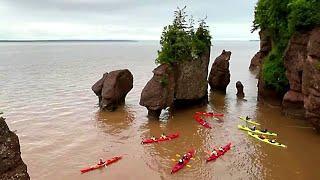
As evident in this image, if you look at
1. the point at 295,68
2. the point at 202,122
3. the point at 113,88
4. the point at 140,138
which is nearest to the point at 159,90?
the point at 202,122

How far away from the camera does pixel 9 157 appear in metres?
12.7

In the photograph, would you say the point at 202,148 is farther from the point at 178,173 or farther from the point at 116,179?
the point at 116,179

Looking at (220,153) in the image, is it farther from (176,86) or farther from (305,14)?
(305,14)

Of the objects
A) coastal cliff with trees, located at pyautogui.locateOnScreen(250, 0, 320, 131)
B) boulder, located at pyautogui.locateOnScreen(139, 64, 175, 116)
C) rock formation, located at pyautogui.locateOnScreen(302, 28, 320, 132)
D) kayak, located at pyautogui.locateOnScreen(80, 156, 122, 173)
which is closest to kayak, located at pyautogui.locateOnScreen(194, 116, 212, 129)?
boulder, located at pyautogui.locateOnScreen(139, 64, 175, 116)

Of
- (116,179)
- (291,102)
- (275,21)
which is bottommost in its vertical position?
(116,179)

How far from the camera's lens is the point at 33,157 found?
3250 centimetres

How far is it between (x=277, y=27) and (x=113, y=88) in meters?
21.0

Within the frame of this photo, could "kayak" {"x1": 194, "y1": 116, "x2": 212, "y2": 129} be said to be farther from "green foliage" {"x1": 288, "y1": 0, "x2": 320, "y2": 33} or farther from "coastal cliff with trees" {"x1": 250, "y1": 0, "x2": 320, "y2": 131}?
"green foliage" {"x1": 288, "y1": 0, "x2": 320, "y2": 33}

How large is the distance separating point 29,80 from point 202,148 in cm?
5354

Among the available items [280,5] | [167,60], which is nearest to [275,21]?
[280,5]

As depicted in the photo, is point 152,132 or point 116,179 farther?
point 152,132

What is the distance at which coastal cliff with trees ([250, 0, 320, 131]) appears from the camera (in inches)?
1296

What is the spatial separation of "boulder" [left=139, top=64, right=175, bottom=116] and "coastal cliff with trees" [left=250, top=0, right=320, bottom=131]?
1270cm

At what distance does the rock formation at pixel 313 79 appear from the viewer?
31969 millimetres
